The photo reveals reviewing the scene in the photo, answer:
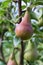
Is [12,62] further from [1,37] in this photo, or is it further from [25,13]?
[1,37]

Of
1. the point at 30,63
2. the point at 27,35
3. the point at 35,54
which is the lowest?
the point at 30,63

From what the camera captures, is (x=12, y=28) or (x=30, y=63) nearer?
(x=12, y=28)

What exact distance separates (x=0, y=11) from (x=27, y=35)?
196 mm

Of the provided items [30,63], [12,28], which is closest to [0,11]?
[12,28]

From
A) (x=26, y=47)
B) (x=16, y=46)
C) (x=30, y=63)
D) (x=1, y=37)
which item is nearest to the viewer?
(x=16, y=46)

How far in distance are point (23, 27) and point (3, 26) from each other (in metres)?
0.45

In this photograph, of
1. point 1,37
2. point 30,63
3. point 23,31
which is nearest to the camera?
point 23,31

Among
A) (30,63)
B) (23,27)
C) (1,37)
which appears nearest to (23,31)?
(23,27)

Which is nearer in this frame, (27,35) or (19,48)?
(27,35)

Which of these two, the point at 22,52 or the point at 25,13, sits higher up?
the point at 25,13

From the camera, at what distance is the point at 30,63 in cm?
102

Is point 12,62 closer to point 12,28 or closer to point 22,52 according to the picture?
point 22,52

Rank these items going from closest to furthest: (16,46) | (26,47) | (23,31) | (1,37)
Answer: (23,31) → (16,46) → (26,47) → (1,37)

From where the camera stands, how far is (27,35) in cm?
66
